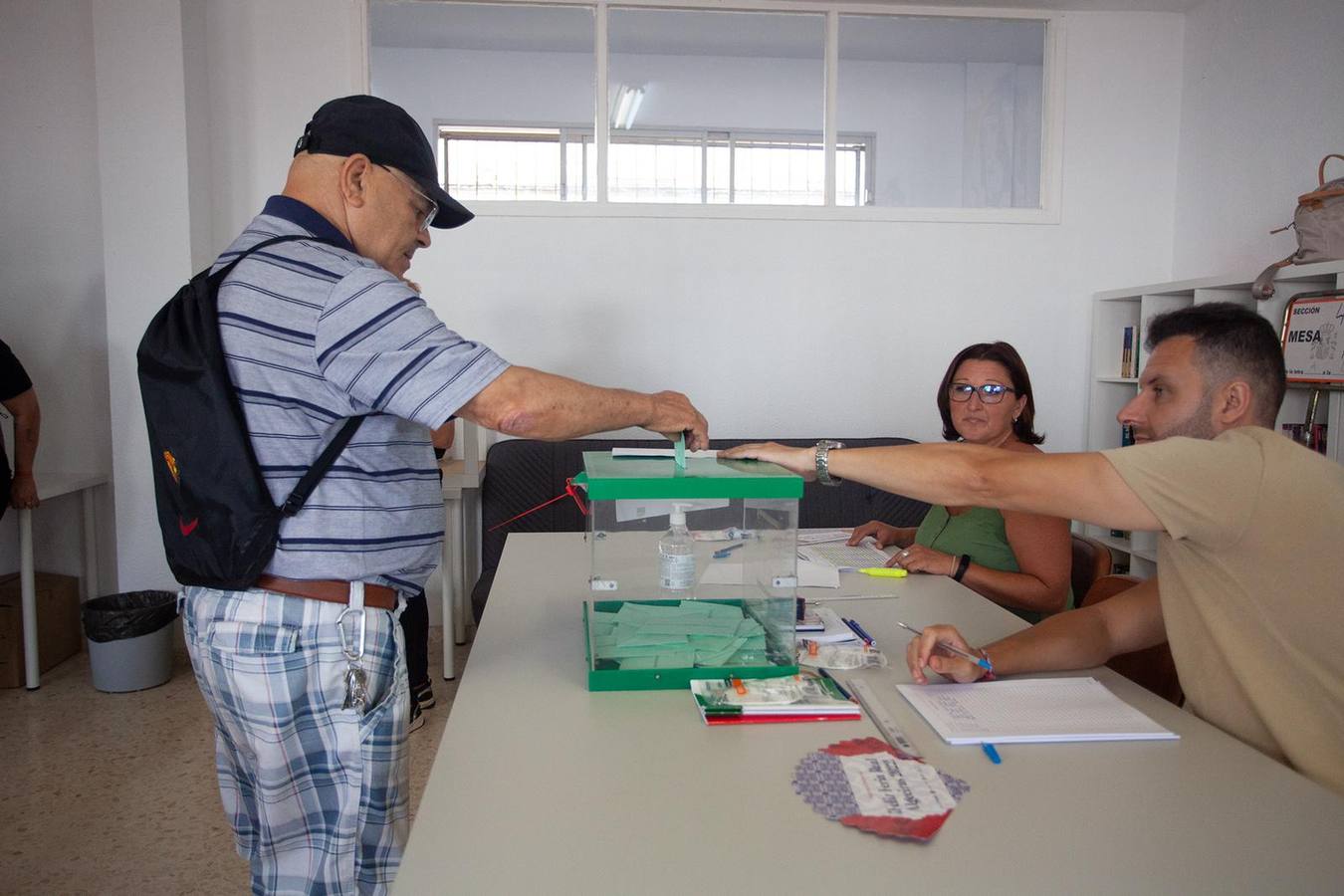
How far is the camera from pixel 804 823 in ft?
3.58

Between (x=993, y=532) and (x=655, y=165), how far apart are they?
2.50 metres

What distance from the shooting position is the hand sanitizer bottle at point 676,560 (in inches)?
63.9

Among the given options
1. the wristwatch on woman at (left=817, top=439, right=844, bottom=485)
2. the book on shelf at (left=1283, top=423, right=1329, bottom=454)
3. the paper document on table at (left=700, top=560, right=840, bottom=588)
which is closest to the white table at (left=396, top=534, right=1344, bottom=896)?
the paper document on table at (left=700, top=560, right=840, bottom=588)

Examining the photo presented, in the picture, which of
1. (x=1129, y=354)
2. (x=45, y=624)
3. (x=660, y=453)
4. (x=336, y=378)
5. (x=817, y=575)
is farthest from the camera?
(x=1129, y=354)

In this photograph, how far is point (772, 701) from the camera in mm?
1407

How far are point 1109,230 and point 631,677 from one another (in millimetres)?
3797

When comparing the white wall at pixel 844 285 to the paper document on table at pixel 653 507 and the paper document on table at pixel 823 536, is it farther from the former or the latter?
the paper document on table at pixel 653 507

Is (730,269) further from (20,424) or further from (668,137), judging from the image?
(20,424)

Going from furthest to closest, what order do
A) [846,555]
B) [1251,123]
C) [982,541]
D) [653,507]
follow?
1. [1251,123]
2. [846,555]
3. [982,541]
4. [653,507]

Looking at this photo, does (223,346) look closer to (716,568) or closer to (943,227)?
(716,568)

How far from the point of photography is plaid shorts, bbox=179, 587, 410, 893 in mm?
1355

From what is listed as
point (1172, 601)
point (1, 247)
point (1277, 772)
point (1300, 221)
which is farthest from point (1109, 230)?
point (1, 247)

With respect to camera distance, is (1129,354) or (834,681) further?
(1129,354)

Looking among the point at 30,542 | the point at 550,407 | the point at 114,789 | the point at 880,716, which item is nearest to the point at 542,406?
the point at 550,407
